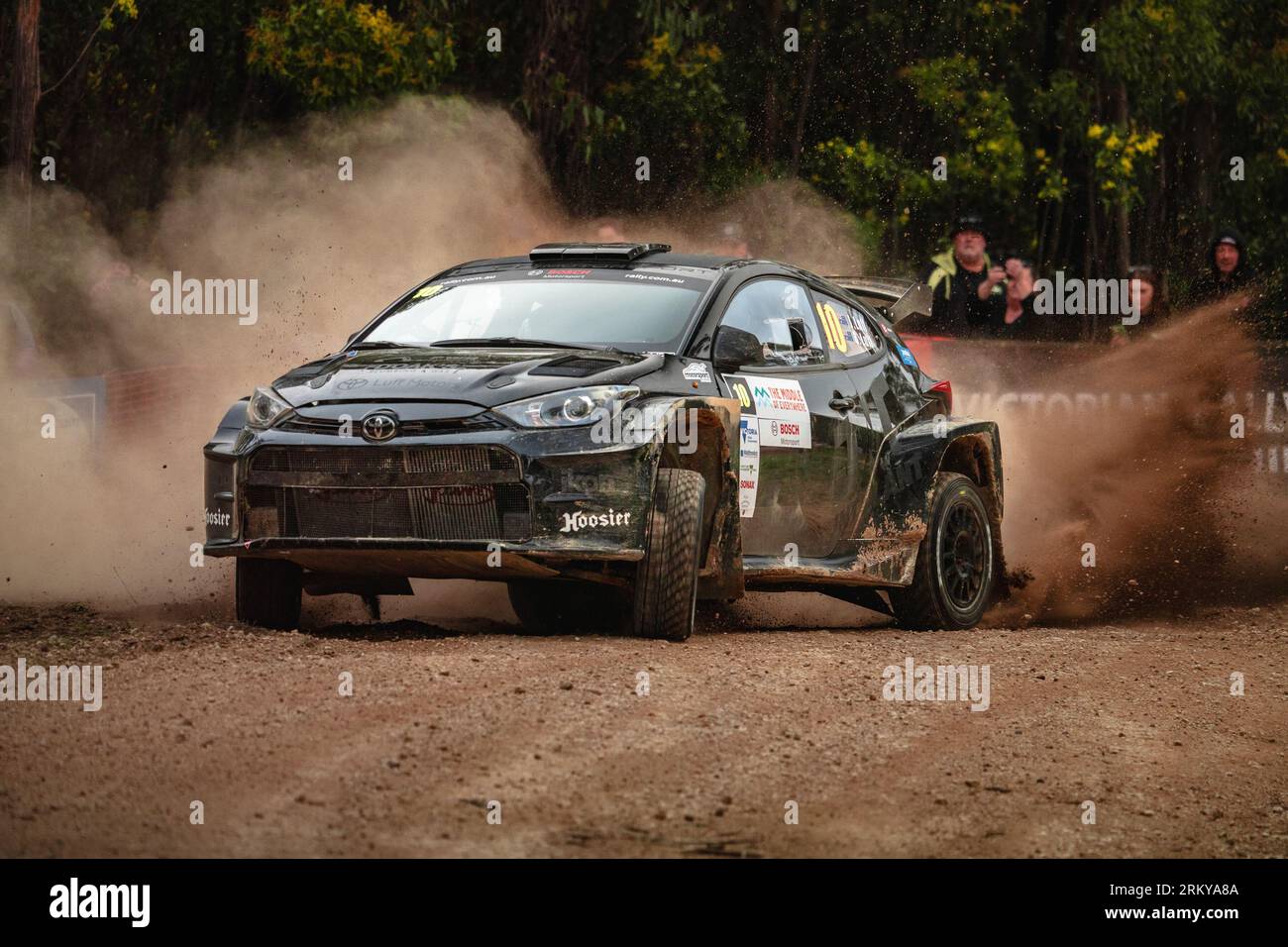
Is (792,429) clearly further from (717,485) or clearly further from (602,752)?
(602,752)

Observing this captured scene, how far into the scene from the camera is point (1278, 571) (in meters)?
13.3

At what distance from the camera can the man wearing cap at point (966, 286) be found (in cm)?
1820

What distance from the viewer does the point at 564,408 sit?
8.12 m

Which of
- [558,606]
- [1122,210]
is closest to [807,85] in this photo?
[1122,210]

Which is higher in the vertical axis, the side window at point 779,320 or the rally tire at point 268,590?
the side window at point 779,320

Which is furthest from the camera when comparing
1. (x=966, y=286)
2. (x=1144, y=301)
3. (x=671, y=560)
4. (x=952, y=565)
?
(x=1144, y=301)

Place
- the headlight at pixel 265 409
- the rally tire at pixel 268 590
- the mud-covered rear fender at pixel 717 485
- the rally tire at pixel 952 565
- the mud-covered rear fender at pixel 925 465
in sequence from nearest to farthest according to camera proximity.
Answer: the headlight at pixel 265 409 → the mud-covered rear fender at pixel 717 485 → the rally tire at pixel 268 590 → the mud-covered rear fender at pixel 925 465 → the rally tire at pixel 952 565

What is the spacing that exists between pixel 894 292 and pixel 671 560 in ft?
12.2

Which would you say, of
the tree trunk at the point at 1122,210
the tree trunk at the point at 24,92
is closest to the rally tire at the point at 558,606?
the tree trunk at the point at 24,92

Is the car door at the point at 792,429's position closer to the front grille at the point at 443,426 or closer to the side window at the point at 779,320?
the side window at the point at 779,320

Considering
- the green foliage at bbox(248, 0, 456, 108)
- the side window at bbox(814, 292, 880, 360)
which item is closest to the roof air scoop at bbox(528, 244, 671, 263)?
the side window at bbox(814, 292, 880, 360)

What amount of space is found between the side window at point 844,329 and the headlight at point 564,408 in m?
2.11

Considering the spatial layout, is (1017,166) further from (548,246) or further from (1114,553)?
(548,246)
